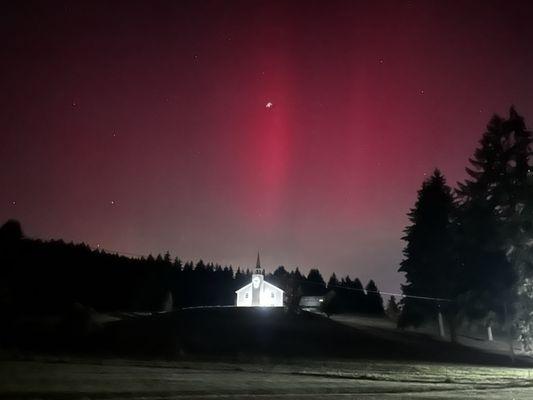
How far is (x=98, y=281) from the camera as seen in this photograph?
387 feet

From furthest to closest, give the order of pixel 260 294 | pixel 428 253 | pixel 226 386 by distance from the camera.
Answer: pixel 260 294
pixel 428 253
pixel 226 386

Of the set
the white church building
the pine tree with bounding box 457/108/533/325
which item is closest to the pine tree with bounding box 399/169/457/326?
the pine tree with bounding box 457/108/533/325

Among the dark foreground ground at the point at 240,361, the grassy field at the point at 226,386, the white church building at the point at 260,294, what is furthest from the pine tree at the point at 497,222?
the white church building at the point at 260,294

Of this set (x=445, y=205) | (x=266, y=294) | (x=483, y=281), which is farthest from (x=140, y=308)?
(x=483, y=281)

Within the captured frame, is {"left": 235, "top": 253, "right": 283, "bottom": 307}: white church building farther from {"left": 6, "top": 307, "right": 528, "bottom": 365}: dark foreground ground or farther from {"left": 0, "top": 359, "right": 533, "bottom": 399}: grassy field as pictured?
{"left": 0, "top": 359, "right": 533, "bottom": 399}: grassy field

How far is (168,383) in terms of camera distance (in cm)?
2041

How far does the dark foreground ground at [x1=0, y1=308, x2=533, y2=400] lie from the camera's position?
63.8 feet

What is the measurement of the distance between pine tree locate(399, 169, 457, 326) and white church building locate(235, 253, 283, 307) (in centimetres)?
4158

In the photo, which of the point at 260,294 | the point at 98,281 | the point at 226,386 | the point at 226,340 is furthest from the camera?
the point at 98,281

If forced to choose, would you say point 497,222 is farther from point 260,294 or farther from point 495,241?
point 260,294

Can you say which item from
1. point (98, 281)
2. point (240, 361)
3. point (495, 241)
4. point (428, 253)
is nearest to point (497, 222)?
point (495, 241)

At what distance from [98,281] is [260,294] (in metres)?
36.6

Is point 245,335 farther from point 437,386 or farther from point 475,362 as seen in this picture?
point 437,386

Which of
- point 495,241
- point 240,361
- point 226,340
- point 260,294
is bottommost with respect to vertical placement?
point 240,361
